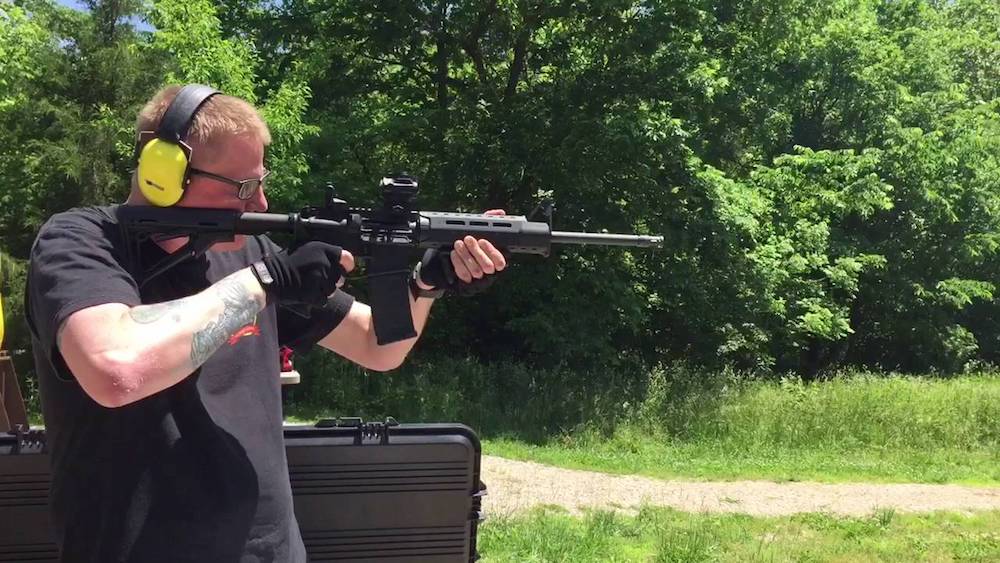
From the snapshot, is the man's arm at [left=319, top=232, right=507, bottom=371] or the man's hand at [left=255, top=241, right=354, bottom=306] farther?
the man's arm at [left=319, top=232, right=507, bottom=371]

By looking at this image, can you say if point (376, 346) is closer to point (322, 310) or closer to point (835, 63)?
point (322, 310)

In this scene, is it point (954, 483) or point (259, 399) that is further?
point (954, 483)

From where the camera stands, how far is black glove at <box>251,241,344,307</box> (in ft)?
6.51

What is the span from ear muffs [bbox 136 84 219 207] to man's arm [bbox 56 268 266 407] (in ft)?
1.15

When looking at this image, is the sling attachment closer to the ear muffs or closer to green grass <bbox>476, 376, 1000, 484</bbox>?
the ear muffs

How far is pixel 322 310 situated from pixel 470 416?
1094 cm

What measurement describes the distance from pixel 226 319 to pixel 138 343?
0.66 feet

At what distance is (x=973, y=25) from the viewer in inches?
1246

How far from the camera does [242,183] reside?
6.86 feet

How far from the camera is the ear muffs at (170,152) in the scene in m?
1.93

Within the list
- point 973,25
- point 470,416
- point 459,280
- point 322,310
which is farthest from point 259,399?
point 973,25

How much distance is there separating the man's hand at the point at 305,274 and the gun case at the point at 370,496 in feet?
2.27

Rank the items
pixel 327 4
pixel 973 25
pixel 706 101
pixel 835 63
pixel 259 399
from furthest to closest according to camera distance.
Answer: pixel 973 25, pixel 835 63, pixel 327 4, pixel 706 101, pixel 259 399

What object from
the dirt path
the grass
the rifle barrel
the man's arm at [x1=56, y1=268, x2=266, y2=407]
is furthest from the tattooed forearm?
the grass
